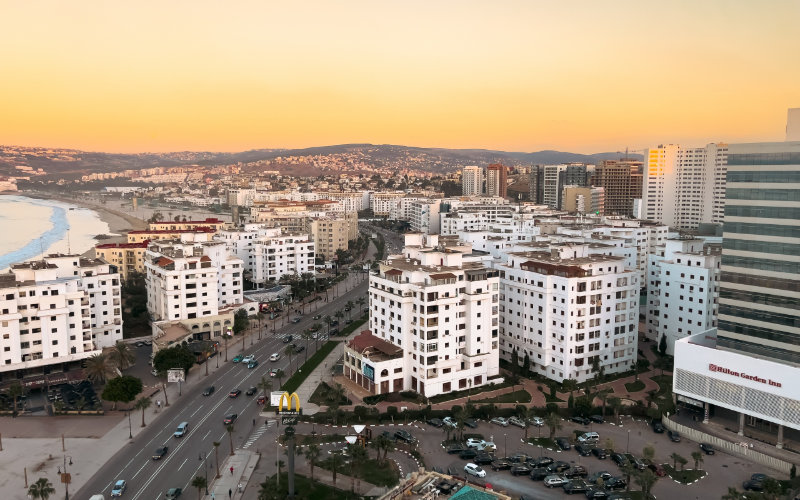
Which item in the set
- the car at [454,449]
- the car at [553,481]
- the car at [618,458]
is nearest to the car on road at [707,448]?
the car at [618,458]

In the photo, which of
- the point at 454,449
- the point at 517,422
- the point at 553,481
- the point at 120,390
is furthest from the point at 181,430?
the point at 553,481

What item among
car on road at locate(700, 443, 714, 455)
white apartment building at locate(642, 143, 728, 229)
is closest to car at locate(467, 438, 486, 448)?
car on road at locate(700, 443, 714, 455)

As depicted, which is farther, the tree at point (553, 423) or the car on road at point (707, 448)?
the tree at point (553, 423)

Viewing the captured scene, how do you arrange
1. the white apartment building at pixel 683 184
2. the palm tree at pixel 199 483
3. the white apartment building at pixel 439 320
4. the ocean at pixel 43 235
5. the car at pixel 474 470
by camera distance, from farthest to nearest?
the white apartment building at pixel 683 184
the ocean at pixel 43 235
the white apartment building at pixel 439 320
the car at pixel 474 470
the palm tree at pixel 199 483

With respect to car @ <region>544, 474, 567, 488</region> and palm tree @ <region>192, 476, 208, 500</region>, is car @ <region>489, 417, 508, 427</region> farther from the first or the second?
palm tree @ <region>192, 476, 208, 500</region>

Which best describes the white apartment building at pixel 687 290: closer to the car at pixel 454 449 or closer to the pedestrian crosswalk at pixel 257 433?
the car at pixel 454 449

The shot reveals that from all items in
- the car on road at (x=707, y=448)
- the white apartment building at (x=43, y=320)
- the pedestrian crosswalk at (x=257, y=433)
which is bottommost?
the pedestrian crosswalk at (x=257, y=433)

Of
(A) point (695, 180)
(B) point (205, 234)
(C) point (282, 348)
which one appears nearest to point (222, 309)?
(C) point (282, 348)
